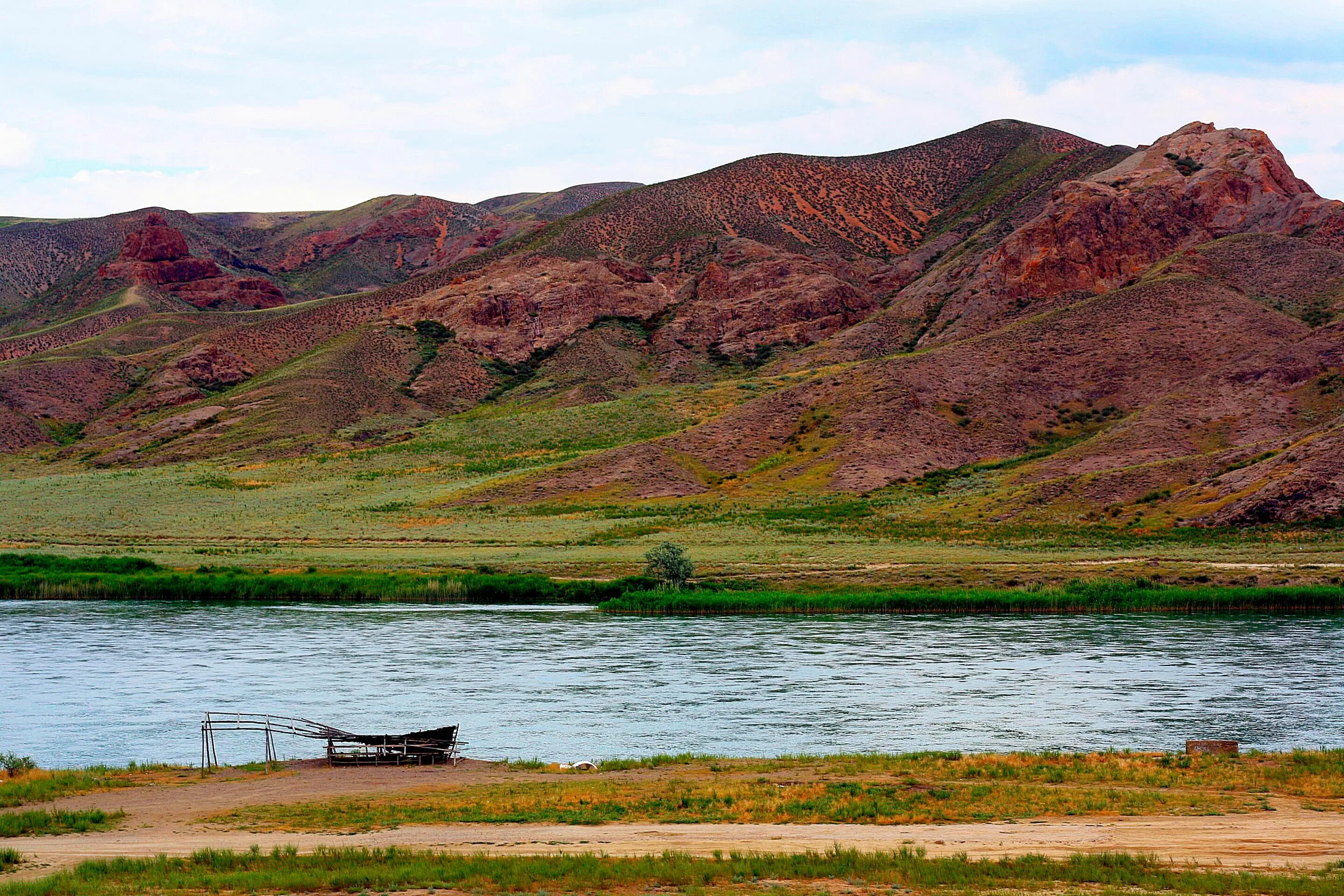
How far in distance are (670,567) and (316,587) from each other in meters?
18.3

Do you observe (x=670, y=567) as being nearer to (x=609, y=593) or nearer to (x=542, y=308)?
(x=609, y=593)

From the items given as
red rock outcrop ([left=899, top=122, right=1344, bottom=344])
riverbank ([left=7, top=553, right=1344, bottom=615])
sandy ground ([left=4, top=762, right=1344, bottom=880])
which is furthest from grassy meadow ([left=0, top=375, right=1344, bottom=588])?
sandy ground ([left=4, top=762, right=1344, bottom=880])

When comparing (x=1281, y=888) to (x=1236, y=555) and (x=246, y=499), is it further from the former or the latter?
(x=246, y=499)

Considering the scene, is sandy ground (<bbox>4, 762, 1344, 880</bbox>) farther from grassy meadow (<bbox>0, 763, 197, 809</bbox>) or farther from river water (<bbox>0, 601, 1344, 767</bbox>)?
river water (<bbox>0, 601, 1344, 767</bbox>)

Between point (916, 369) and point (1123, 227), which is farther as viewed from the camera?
point (1123, 227)

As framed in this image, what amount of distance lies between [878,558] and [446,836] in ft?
177

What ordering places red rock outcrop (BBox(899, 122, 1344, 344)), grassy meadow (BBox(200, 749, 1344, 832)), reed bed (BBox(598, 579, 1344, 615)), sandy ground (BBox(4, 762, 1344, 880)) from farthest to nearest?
red rock outcrop (BBox(899, 122, 1344, 344)), reed bed (BBox(598, 579, 1344, 615)), grassy meadow (BBox(200, 749, 1344, 832)), sandy ground (BBox(4, 762, 1344, 880))

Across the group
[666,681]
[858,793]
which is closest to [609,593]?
[666,681]

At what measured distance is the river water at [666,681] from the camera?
33.1 metres

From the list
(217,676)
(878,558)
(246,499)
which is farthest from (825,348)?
(217,676)

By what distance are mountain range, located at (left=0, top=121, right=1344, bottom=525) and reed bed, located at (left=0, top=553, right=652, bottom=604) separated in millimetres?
35559

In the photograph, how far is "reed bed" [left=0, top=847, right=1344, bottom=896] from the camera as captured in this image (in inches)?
658

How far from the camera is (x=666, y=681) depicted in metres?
41.8

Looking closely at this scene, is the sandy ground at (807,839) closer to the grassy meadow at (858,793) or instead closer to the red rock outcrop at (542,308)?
the grassy meadow at (858,793)
